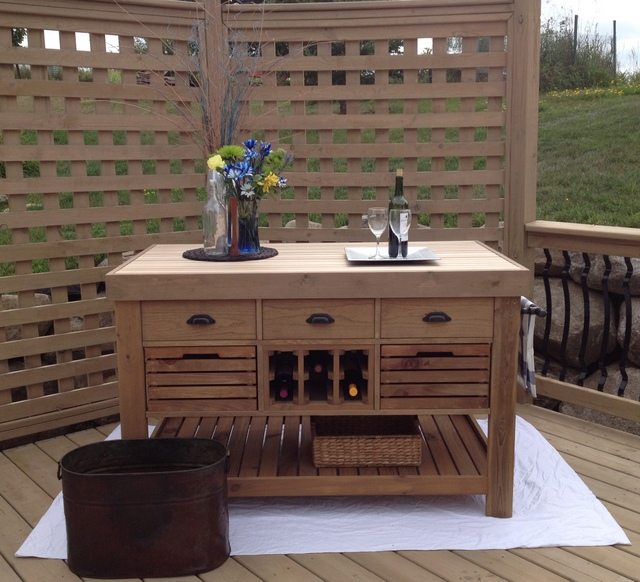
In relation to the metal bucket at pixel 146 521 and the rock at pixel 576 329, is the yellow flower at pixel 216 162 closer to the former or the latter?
the metal bucket at pixel 146 521

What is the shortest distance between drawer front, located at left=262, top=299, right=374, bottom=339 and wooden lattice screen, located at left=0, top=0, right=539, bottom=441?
3.50 feet

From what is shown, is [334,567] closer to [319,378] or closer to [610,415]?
[319,378]

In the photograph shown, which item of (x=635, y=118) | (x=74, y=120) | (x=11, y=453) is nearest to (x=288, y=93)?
(x=74, y=120)

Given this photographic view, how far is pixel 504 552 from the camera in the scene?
2312 mm

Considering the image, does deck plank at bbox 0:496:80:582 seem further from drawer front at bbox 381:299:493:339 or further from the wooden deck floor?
drawer front at bbox 381:299:493:339

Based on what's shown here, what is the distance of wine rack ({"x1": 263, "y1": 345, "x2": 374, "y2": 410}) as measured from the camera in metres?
2.42

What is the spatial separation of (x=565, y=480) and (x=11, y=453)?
2242mm

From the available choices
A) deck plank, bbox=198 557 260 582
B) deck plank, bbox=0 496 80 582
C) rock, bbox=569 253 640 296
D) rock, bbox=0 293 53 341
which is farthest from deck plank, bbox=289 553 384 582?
rock, bbox=569 253 640 296

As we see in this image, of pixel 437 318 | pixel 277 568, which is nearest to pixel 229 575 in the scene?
pixel 277 568

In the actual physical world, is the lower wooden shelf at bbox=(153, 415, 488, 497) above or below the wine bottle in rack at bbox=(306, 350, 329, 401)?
below

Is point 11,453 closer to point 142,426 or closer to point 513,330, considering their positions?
point 142,426

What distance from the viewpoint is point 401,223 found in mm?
2508

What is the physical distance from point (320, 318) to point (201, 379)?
44 cm

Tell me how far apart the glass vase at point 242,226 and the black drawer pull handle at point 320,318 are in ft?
1.36
